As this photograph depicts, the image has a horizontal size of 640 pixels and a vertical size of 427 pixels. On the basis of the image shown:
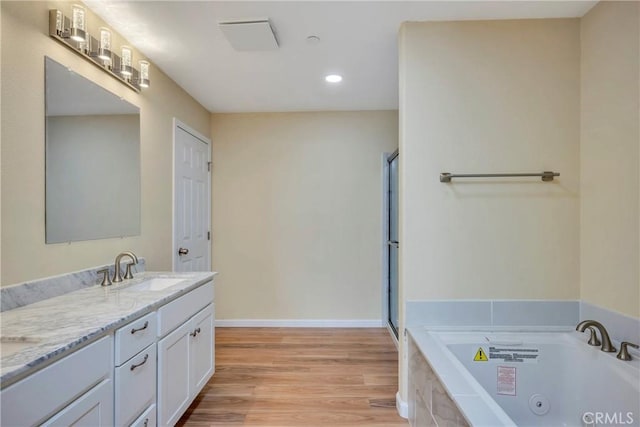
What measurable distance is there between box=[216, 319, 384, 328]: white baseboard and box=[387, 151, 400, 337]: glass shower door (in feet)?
0.85

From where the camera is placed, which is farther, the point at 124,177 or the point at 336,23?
the point at 124,177

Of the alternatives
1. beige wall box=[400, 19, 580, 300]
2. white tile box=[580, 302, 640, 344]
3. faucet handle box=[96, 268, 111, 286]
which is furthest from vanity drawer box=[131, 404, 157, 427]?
white tile box=[580, 302, 640, 344]

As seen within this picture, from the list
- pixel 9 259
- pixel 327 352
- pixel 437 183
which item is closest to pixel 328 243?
pixel 327 352

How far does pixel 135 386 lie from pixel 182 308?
18.7 inches

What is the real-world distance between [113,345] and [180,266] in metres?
1.66

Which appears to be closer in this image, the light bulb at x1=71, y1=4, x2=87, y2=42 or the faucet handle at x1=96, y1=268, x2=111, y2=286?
the light bulb at x1=71, y1=4, x2=87, y2=42

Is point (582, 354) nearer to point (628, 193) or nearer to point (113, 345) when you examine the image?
point (628, 193)

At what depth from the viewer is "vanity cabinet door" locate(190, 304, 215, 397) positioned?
199cm

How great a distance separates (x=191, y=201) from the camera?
3135mm

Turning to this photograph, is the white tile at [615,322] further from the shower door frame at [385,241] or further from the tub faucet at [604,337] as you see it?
the shower door frame at [385,241]

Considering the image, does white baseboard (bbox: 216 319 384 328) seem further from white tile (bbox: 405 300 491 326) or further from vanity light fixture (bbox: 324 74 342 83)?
vanity light fixture (bbox: 324 74 342 83)

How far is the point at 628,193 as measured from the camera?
156cm

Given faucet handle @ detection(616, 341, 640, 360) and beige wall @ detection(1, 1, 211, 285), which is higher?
beige wall @ detection(1, 1, 211, 285)

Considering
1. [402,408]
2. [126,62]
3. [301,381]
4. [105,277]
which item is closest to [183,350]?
[105,277]
